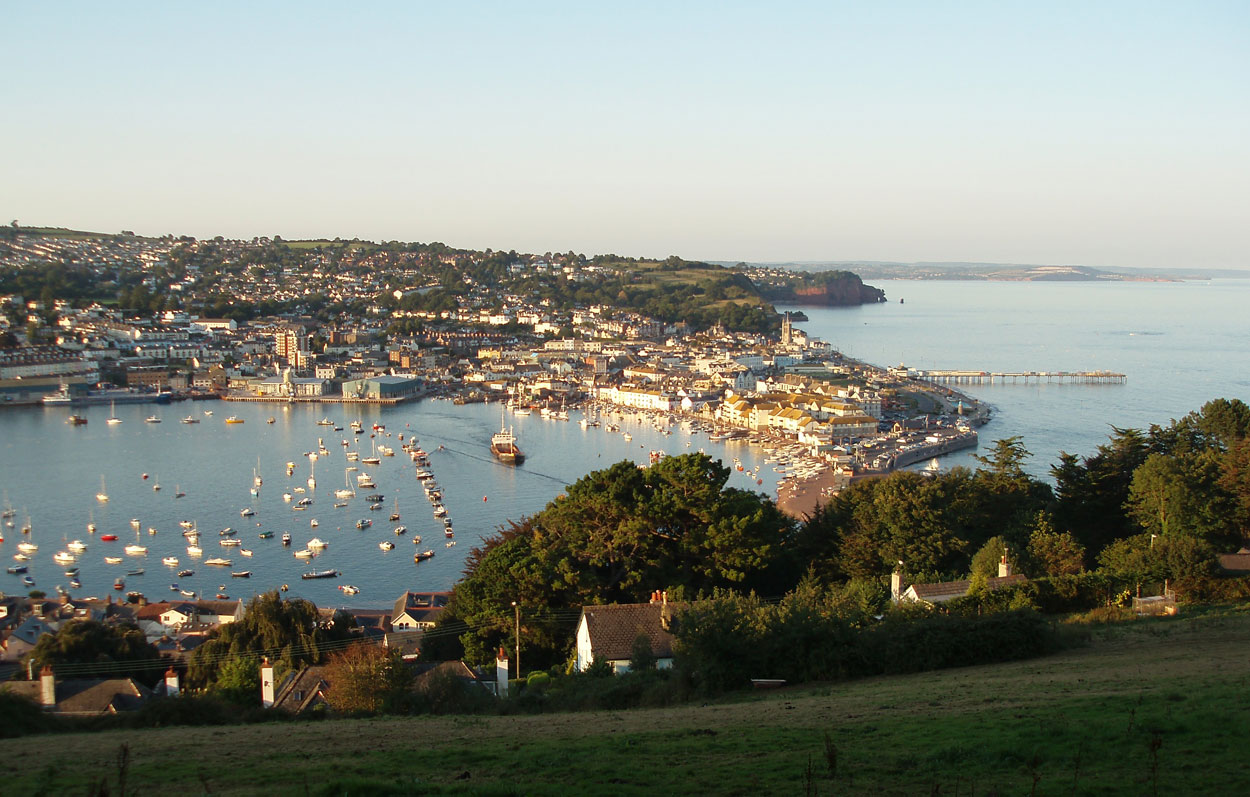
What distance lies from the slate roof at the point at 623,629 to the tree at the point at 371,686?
1000mm

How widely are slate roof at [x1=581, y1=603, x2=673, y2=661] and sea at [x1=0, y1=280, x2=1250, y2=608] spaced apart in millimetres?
4659

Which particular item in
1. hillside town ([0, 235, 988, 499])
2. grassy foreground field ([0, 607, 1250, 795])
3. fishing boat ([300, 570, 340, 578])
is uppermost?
grassy foreground field ([0, 607, 1250, 795])

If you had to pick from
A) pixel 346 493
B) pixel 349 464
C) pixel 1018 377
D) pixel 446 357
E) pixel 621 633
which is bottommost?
pixel 349 464

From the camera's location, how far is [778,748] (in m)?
2.55

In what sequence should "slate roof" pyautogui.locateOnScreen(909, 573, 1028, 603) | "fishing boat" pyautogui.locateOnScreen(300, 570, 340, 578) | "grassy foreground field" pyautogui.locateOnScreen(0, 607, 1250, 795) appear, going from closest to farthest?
"grassy foreground field" pyautogui.locateOnScreen(0, 607, 1250, 795) → "slate roof" pyautogui.locateOnScreen(909, 573, 1028, 603) → "fishing boat" pyautogui.locateOnScreen(300, 570, 340, 578)

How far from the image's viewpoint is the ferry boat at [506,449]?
1731 centimetres

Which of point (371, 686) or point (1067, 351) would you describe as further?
point (1067, 351)

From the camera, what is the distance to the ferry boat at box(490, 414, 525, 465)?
56.8 ft

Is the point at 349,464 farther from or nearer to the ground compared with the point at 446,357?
nearer to the ground

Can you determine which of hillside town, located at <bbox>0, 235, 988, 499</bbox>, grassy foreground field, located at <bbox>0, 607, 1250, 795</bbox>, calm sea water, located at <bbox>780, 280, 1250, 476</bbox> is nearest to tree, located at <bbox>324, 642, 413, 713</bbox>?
grassy foreground field, located at <bbox>0, 607, 1250, 795</bbox>

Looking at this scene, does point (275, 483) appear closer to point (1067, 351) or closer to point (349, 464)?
point (349, 464)

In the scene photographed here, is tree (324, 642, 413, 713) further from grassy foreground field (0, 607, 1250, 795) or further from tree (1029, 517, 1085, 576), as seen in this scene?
tree (1029, 517, 1085, 576)

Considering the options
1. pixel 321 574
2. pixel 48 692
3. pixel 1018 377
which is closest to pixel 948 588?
pixel 48 692

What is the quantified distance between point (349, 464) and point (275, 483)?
1942mm
